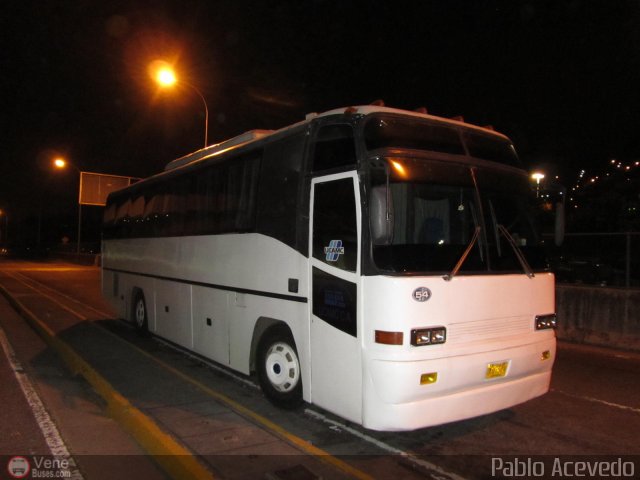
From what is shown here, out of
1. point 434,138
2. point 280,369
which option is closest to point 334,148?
point 434,138

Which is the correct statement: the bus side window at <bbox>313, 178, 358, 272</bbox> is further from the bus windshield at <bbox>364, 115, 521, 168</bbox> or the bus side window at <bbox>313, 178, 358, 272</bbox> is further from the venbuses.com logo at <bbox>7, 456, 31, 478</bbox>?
the venbuses.com logo at <bbox>7, 456, 31, 478</bbox>

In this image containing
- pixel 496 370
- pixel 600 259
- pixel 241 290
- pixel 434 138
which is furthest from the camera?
pixel 600 259

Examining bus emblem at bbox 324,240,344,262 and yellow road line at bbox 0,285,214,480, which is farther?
bus emblem at bbox 324,240,344,262

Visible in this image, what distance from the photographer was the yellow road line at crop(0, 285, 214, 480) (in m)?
4.18

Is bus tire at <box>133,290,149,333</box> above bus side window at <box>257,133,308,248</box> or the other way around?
the other way around

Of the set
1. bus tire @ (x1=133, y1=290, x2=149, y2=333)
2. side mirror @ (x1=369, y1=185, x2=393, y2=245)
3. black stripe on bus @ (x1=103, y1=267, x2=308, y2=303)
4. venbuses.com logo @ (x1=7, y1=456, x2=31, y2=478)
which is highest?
side mirror @ (x1=369, y1=185, x2=393, y2=245)

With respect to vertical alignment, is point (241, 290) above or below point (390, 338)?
above

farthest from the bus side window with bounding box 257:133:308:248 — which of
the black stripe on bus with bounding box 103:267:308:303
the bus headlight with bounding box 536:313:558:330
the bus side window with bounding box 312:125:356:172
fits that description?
the bus headlight with bounding box 536:313:558:330

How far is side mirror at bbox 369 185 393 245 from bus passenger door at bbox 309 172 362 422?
159mm

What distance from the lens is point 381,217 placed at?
4.50 metres

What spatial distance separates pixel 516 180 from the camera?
546 centimetres

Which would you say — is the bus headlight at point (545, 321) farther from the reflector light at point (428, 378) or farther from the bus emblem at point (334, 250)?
the bus emblem at point (334, 250)

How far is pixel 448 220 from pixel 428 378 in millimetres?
1504

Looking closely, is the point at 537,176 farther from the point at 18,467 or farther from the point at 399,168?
the point at 18,467
